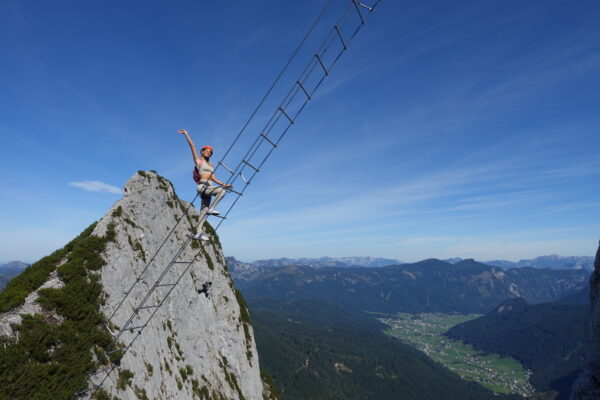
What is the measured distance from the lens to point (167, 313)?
39969 mm

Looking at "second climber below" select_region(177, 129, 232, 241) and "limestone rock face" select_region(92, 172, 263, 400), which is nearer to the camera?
"second climber below" select_region(177, 129, 232, 241)

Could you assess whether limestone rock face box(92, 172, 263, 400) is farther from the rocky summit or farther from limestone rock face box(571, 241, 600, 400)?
limestone rock face box(571, 241, 600, 400)

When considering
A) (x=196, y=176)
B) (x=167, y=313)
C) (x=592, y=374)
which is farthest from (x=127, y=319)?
(x=592, y=374)

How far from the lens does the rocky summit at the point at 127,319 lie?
19.9 meters

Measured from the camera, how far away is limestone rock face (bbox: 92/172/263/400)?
28.4m

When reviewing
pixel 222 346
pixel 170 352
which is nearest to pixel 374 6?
pixel 170 352

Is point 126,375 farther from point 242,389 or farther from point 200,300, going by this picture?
point 242,389

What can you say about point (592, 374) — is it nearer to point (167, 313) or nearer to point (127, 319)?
point (127, 319)

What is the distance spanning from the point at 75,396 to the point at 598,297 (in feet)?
121

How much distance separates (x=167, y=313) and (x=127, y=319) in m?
10.7

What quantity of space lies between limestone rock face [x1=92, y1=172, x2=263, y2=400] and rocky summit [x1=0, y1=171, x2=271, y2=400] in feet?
0.46

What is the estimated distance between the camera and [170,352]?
36.6 meters

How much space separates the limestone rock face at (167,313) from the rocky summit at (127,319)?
0.14 metres

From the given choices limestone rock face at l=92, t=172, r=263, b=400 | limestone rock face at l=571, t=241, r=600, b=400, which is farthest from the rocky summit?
limestone rock face at l=571, t=241, r=600, b=400
